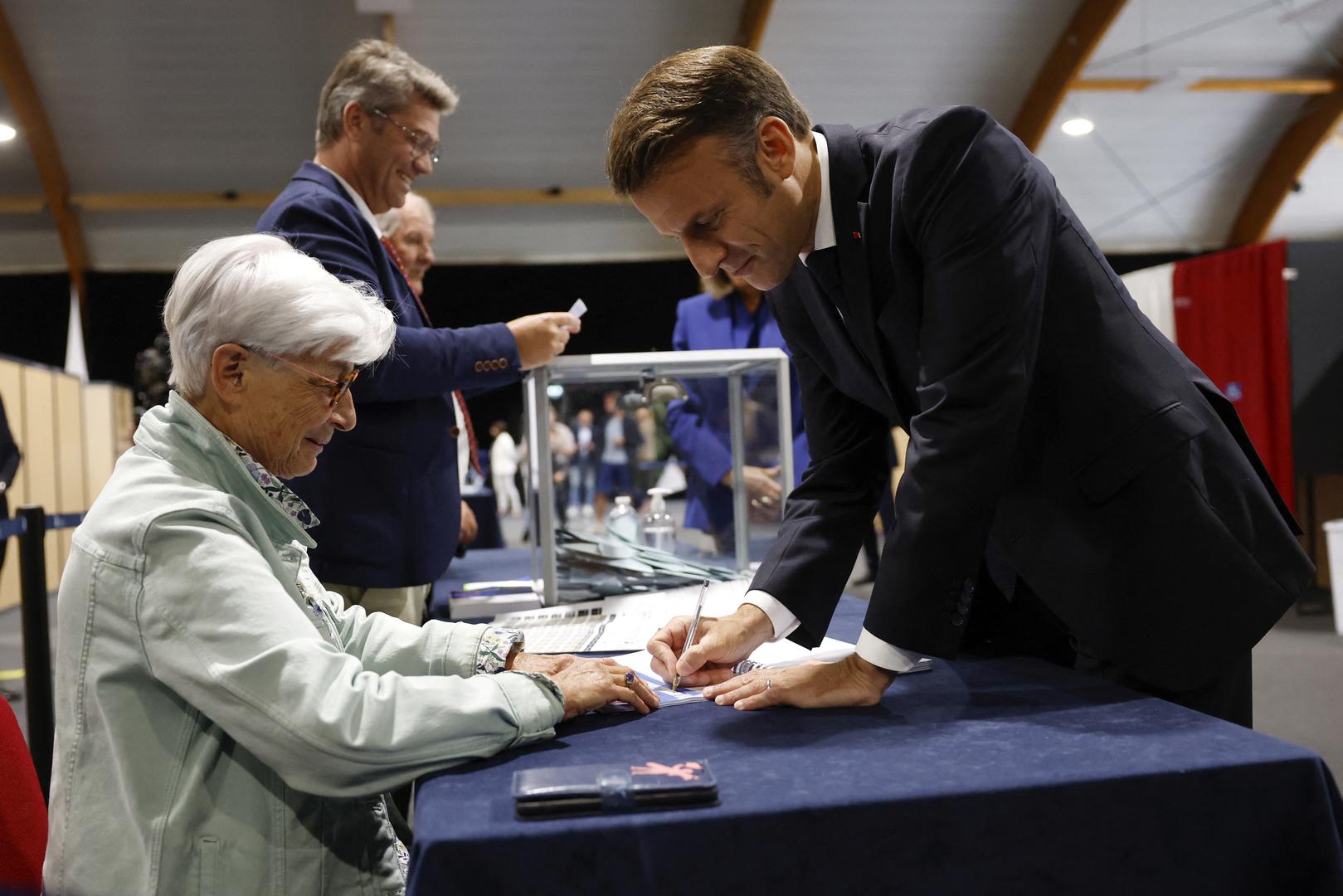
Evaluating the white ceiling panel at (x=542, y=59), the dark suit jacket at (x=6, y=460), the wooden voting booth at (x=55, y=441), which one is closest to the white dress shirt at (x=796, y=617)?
the dark suit jacket at (x=6, y=460)

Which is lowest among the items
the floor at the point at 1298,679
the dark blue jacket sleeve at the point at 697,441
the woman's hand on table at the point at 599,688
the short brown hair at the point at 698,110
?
the floor at the point at 1298,679

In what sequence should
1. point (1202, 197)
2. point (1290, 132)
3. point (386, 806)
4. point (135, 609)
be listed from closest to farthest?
point (135, 609)
point (386, 806)
point (1290, 132)
point (1202, 197)

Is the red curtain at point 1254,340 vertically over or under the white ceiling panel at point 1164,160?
under

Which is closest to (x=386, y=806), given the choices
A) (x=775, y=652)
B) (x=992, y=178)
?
(x=775, y=652)

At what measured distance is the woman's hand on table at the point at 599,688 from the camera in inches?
49.3

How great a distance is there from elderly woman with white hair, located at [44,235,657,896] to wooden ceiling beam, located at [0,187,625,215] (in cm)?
1035

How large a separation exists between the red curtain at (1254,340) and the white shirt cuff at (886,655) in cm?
582

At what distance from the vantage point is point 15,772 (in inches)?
50.6

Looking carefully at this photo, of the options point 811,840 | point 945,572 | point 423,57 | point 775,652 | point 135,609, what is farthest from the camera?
point 423,57

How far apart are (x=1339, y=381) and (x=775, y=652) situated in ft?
20.9

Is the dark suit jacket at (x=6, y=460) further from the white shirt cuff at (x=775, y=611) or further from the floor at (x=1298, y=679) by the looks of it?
the white shirt cuff at (x=775, y=611)

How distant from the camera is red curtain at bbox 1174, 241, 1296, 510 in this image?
6.53 m

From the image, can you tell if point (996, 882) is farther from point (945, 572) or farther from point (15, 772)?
point (15, 772)

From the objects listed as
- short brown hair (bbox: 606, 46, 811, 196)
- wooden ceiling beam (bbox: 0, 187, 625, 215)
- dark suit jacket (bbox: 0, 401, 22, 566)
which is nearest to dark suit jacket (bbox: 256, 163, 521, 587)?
short brown hair (bbox: 606, 46, 811, 196)
